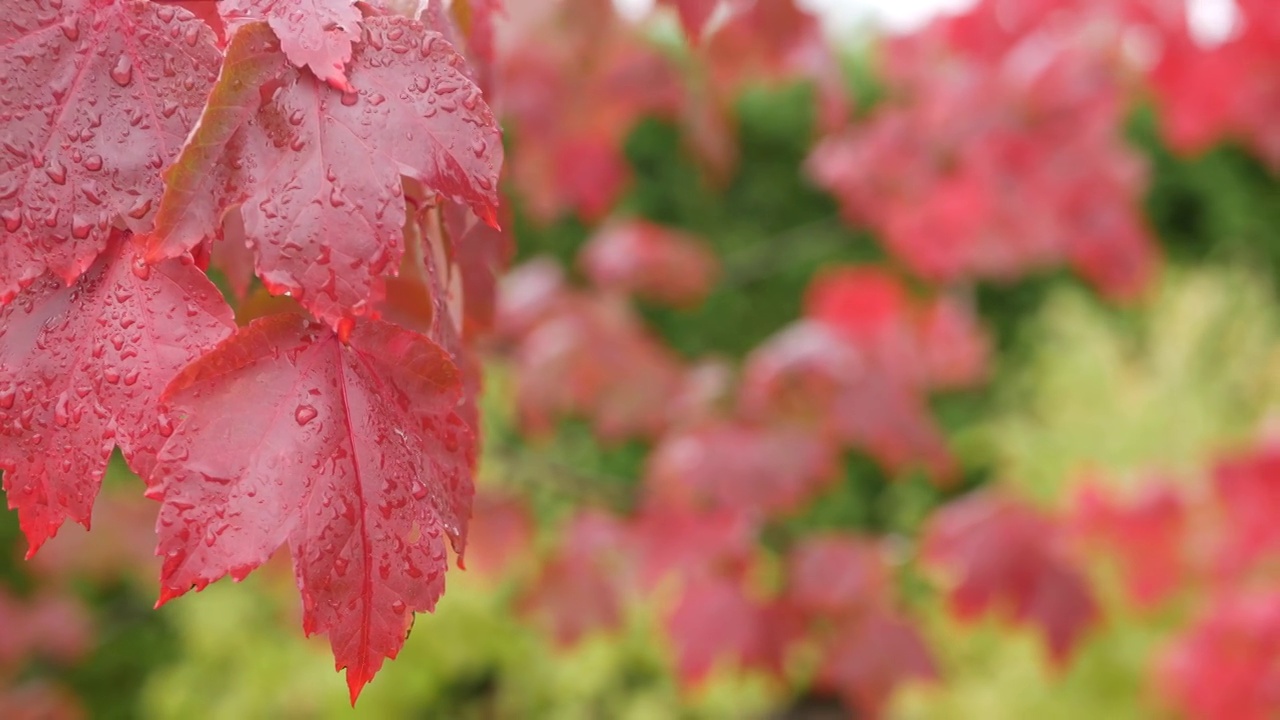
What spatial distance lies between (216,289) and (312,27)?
15cm

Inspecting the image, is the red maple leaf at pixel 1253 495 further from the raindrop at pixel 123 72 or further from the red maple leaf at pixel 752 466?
the raindrop at pixel 123 72

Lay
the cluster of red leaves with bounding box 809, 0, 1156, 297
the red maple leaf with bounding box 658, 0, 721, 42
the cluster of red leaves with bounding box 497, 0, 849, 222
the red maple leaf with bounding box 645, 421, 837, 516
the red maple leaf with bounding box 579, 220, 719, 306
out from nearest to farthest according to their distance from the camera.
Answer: the red maple leaf with bounding box 658, 0, 721, 42, the cluster of red leaves with bounding box 497, 0, 849, 222, the red maple leaf with bounding box 645, 421, 837, 516, the cluster of red leaves with bounding box 809, 0, 1156, 297, the red maple leaf with bounding box 579, 220, 719, 306

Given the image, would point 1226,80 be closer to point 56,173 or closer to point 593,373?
point 593,373

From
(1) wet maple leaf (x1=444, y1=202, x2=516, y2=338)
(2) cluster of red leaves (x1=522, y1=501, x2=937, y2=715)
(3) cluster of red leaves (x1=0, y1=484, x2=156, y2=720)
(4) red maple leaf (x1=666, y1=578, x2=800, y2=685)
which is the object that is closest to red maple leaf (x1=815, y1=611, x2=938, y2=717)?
(2) cluster of red leaves (x1=522, y1=501, x2=937, y2=715)

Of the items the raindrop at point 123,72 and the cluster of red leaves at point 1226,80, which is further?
the cluster of red leaves at point 1226,80

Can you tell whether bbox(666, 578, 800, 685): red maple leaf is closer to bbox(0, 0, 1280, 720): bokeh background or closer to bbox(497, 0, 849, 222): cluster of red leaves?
bbox(0, 0, 1280, 720): bokeh background

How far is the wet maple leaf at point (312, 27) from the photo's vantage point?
25.0 inches

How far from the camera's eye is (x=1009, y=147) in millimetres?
2775

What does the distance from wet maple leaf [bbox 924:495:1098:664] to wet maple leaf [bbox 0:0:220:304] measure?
2039 millimetres

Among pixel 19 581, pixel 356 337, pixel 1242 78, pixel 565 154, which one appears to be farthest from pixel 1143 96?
pixel 356 337

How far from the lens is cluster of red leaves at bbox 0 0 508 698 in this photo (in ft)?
2.06

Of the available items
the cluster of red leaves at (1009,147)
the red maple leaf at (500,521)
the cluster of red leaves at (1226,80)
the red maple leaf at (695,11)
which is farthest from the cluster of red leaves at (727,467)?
the red maple leaf at (695,11)

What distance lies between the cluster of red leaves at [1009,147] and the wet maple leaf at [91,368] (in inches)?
92.3

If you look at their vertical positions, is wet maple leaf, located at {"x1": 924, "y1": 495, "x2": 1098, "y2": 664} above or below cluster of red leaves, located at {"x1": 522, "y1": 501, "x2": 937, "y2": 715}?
above
